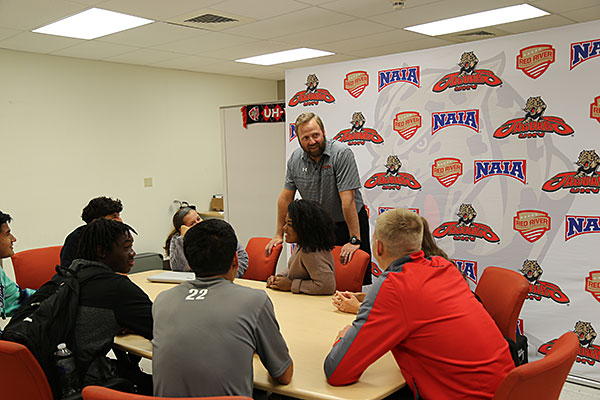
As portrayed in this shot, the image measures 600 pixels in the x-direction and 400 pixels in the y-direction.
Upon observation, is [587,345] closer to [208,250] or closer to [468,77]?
[468,77]

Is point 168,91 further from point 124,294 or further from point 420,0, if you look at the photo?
point 124,294

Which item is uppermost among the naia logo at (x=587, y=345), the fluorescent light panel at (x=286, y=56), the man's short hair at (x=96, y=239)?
the fluorescent light panel at (x=286, y=56)

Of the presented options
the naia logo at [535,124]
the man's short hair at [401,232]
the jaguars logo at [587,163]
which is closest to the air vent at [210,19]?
the naia logo at [535,124]

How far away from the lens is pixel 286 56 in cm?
680

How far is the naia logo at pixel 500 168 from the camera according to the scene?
3.54 meters

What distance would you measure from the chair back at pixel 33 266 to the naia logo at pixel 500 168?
303 cm

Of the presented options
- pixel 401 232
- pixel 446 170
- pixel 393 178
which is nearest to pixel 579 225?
pixel 446 170

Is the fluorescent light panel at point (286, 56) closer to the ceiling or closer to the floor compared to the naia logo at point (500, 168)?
closer to the ceiling

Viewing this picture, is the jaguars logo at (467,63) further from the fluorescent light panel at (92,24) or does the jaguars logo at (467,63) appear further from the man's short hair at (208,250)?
the fluorescent light panel at (92,24)

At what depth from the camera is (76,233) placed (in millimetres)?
3201

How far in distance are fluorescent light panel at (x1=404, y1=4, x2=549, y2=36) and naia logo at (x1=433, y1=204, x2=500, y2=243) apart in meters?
2.09

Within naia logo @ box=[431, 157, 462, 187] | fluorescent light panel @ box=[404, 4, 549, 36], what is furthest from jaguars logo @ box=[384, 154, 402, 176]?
fluorescent light panel @ box=[404, 4, 549, 36]

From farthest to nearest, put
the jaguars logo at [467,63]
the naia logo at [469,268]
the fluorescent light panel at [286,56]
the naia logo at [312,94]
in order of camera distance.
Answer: the fluorescent light panel at [286,56]
the naia logo at [312,94]
the naia logo at [469,268]
the jaguars logo at [467,63]

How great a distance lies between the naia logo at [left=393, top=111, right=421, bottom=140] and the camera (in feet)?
13.1
